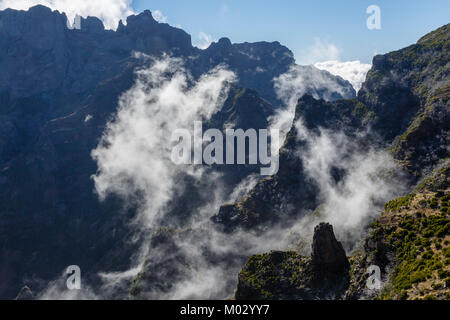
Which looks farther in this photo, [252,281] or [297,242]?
[297,242]

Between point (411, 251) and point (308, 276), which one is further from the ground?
point (411, 251)

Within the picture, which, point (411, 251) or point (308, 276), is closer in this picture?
point (411, 251)

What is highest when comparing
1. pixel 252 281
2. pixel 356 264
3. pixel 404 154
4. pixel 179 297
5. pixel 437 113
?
pixel 437 113

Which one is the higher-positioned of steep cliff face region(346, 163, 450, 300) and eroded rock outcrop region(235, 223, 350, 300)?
steep cliff face region(346, 163, 450, 300)

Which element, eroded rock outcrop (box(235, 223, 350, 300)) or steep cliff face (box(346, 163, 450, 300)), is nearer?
steep cliff face (box(346, 163, 450, 300))

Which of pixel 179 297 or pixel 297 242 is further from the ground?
pixel 297 242

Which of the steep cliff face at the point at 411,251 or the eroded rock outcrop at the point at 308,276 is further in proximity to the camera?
the eroded rock outcrop at the point at 308,276

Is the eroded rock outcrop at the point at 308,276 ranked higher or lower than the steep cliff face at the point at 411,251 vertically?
lower
